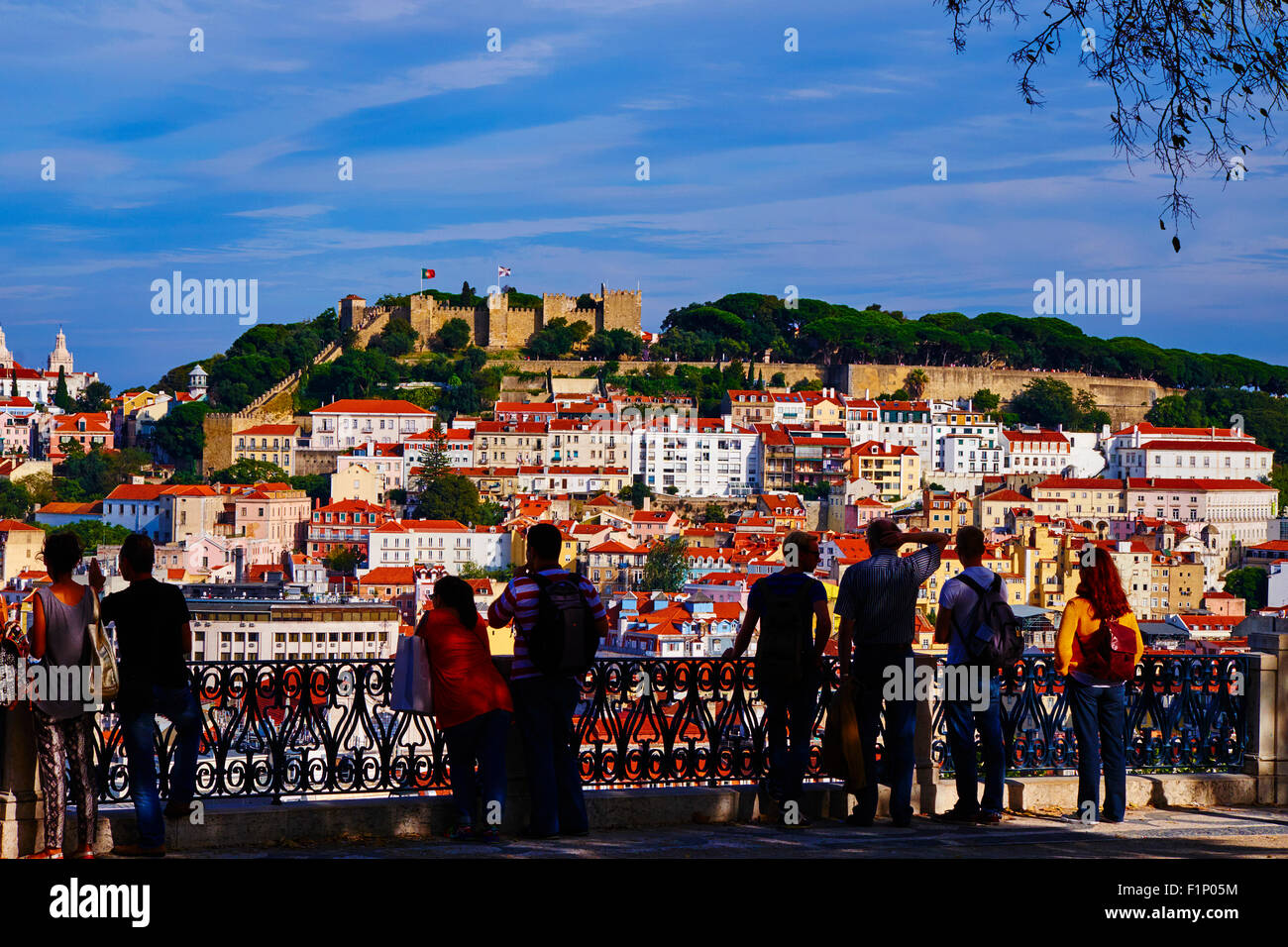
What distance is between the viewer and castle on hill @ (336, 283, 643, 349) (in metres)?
87.7

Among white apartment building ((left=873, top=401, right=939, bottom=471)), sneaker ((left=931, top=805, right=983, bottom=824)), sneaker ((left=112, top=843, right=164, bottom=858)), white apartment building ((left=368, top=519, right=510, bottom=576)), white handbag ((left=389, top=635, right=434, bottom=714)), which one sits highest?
white apartment building ((left=873, top=401, right=939, bottom=471))

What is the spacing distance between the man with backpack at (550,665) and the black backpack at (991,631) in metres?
1.31

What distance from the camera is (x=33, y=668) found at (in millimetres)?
5426

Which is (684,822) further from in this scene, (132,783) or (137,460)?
(137,460)

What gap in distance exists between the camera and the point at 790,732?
20.5 feet

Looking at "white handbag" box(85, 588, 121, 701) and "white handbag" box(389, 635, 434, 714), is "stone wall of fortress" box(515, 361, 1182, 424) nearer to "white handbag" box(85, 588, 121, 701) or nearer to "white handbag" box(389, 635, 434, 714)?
"white handbag" box(389, 635, 434, 714)

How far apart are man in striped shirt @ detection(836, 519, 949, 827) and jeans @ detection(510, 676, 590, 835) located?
986 mm

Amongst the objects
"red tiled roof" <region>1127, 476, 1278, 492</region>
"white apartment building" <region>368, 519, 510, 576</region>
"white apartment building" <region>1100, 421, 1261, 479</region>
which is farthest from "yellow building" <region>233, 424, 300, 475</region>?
"white apartment building" <region>1100, 421, 1261, 479</region>

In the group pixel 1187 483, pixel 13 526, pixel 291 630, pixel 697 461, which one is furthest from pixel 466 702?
pixel 1187 483

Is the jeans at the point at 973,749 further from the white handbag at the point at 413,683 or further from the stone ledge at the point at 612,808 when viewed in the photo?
the white handbag at the point at 413,683

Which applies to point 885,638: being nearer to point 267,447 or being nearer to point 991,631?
point 991,631

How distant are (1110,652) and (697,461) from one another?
68789 millimetres

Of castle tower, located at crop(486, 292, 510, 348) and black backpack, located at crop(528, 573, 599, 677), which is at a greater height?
castle tower, located at crop(486, 292, 510, 348)
